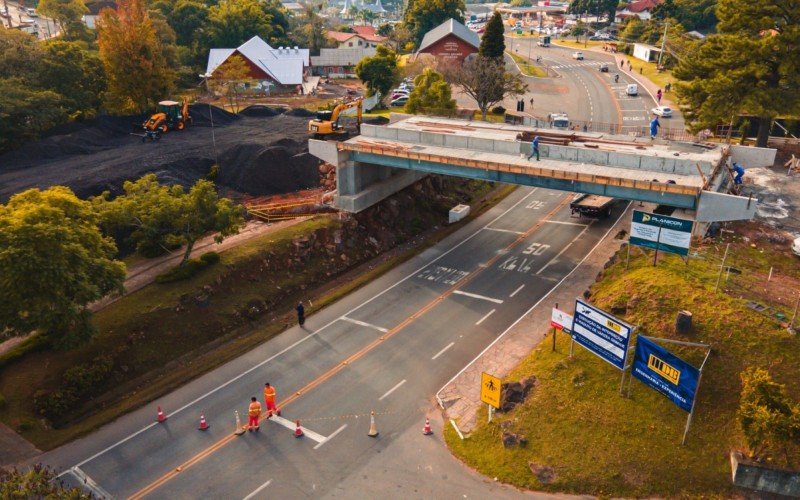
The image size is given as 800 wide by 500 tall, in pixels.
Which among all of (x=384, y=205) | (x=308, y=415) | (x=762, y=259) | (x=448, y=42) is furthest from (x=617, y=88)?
(x=308, y=415)

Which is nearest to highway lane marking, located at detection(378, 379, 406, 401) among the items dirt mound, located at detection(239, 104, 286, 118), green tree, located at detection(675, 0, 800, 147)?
green tree, located at detection(675, 0, 800, 147)

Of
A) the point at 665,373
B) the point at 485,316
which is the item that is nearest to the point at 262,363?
the point at 485,316

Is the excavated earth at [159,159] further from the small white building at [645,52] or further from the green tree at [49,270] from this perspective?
the small white building at [645,52]

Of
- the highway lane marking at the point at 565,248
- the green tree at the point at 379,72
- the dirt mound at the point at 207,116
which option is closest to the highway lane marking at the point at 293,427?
the highway lane marking at the point at 565,248

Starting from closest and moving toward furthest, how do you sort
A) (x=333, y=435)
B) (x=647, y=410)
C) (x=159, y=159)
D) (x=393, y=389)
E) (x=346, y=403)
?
(x=647, y=410) → (x=333, y=435) → (x=346, y=403) → (x=393, y=389) → (x=159, y=159)

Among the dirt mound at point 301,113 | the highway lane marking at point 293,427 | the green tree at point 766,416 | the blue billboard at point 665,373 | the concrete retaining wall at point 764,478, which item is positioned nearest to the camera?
the green tree at point 766,416

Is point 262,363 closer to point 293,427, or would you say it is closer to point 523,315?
point 293,427
